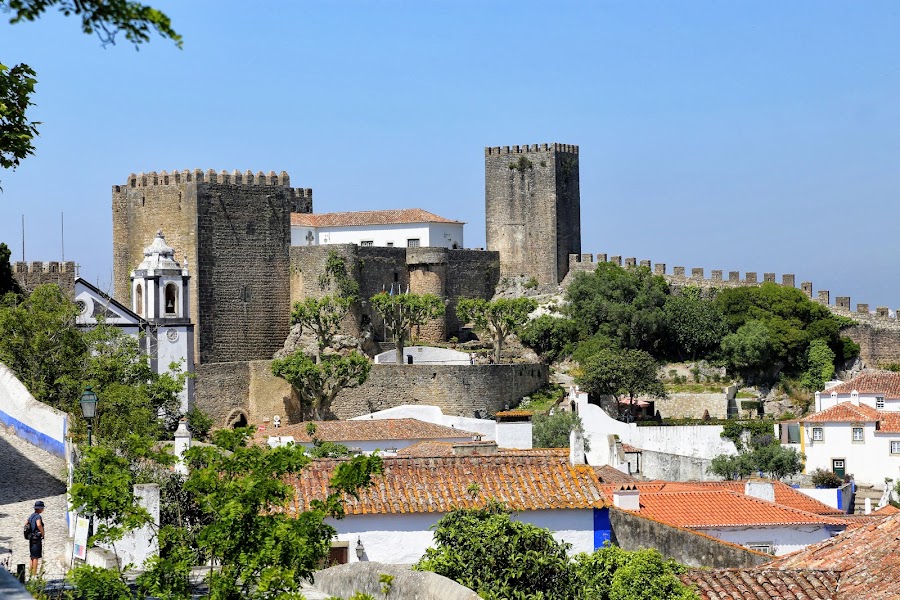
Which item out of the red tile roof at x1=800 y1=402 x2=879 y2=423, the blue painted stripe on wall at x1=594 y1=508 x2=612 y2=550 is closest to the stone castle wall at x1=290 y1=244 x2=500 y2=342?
the red tile roof at x1=800 y1=402 x2=879 y2=423

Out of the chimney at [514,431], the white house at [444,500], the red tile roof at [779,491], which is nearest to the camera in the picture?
the white house at [444,500]

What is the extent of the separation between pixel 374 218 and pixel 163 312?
585 inches

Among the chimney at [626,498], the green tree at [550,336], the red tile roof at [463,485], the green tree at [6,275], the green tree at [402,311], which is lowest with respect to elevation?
the chimney at [626,498]

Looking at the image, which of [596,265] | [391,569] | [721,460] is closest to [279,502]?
[391,569]

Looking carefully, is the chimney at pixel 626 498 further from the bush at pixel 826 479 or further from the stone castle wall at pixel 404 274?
the stone castle wall at pixel 404 274

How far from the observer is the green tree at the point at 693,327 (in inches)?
2159

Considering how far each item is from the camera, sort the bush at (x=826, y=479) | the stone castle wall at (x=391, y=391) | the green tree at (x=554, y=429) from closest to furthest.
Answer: the bush at (x=826, y=479) → the green tree at (x=554, y=429) → the stone castle wall at (x=391, y=391)

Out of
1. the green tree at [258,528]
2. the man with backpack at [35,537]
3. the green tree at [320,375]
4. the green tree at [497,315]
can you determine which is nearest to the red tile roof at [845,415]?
the green tree at [497,315]

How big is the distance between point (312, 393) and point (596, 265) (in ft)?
44.9

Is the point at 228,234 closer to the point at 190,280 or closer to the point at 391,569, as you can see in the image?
the point at 190,280

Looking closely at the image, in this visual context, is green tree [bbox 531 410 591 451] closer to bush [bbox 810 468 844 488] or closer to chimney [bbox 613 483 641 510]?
bush [bbox 810 468 844 488]

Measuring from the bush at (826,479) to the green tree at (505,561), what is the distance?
27.5 metres

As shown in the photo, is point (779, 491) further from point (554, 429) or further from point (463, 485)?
point (554, 429)

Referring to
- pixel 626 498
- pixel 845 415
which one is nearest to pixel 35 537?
pixel 626 498
